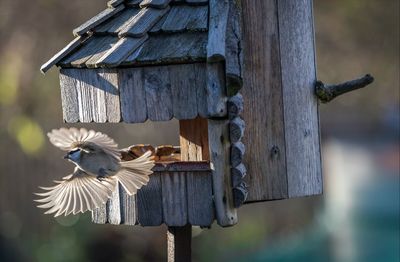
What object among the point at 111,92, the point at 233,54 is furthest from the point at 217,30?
the point at 111,92

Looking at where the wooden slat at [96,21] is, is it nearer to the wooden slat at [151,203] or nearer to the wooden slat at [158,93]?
the wooden slat at [158,93]

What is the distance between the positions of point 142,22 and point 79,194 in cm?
69

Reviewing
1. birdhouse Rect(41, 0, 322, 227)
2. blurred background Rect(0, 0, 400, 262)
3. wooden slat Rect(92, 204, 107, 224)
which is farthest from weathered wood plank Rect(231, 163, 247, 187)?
blurred background Rect(0, 0, 400, 262)

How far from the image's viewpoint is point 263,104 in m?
3.80

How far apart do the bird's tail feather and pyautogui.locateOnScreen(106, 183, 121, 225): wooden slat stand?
0.32ft

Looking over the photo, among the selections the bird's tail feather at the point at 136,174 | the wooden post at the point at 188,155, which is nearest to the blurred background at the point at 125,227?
the wooden post at the point at 188,155

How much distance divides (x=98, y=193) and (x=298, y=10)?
1032 millimetres

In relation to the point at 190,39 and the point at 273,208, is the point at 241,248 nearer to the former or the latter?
the point at 273,208

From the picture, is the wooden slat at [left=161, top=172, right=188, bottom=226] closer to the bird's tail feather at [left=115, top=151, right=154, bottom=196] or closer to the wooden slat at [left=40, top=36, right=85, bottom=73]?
the bird's tail feather at [left=115, top=151, right=154, bottom=196]

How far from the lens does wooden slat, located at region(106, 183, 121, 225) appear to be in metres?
3.82

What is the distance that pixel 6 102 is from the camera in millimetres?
10242

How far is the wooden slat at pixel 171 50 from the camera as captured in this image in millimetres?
3527

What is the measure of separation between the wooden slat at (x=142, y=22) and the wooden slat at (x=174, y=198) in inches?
20.4

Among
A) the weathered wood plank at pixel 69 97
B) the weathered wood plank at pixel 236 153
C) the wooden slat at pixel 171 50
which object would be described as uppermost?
the wooden slat at pixel 171 50
